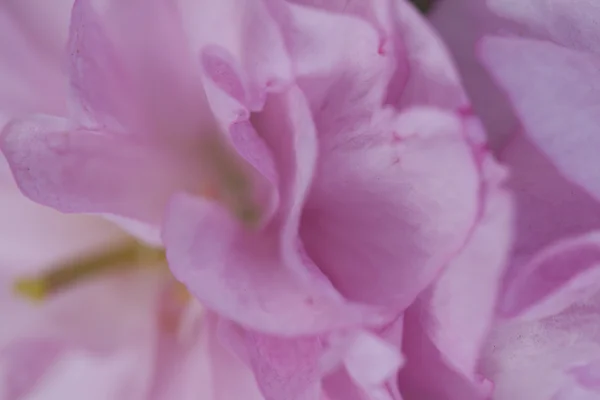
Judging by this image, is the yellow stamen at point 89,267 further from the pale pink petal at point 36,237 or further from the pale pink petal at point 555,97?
the pale pink petal at point 555,97

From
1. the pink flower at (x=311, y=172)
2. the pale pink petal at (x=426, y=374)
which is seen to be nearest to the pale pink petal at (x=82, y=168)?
the pink flower at (x=311, y=172)

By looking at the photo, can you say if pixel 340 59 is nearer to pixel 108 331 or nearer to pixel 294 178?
pixel 294 178

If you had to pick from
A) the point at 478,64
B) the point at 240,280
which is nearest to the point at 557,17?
the point at 478,64

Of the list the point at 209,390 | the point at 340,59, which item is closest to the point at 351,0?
the point at 340,59

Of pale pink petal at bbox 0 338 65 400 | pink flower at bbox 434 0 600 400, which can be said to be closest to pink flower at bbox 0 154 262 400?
pale pink petal at bbox 0 338 65 400

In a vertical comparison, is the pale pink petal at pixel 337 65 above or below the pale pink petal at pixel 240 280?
above

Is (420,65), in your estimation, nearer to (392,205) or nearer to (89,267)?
(392,205)
